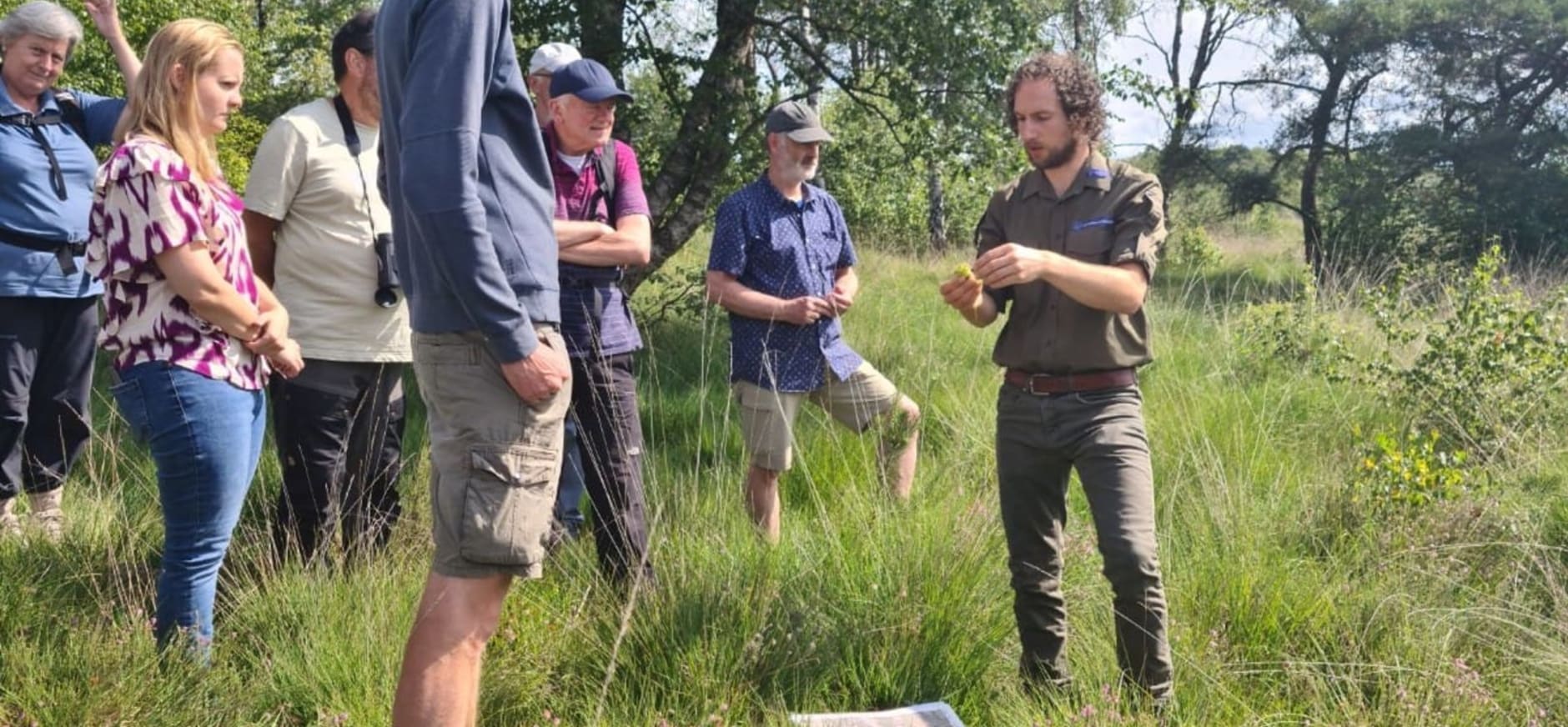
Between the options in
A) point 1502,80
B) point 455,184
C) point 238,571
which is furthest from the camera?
point 1502,80

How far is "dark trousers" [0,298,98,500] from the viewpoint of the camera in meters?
4.10

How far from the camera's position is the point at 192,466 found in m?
2.84

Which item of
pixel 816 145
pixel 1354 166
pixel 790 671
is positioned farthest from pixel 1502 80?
pixel 790 671

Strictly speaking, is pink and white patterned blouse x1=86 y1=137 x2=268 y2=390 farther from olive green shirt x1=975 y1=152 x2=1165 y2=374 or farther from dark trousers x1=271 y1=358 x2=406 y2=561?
olive green shirt x1=975 y1=152 x2=1165 y2=374

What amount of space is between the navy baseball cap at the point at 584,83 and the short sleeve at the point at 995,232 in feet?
3.60

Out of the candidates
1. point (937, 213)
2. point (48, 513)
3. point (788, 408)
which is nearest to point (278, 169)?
point (48, 513)

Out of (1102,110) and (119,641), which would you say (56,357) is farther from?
(1102,110)

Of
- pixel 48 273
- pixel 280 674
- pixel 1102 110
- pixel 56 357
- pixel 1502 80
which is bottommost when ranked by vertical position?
pixel 280 674

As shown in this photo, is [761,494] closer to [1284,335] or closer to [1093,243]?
[1093,243]

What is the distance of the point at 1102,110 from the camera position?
316 centimetres

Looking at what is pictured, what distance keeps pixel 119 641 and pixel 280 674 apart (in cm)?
38

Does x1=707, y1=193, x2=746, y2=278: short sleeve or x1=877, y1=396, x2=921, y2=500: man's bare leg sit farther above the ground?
x1=707, y1=193, x2=746, y2=278: short sleeve

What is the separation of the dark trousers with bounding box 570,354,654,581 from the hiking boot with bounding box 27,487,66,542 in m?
1.77

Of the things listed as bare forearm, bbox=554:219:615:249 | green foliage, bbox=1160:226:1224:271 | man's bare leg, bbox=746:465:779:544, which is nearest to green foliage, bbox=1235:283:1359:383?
man's bare leg, bbox=746:465:779:544
